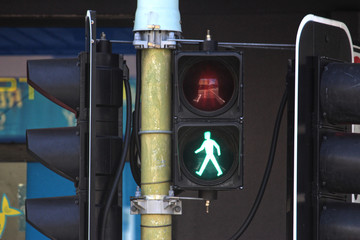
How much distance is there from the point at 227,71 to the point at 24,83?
6.19 m

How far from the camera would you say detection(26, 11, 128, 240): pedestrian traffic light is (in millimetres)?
3695

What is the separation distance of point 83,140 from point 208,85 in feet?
2.26

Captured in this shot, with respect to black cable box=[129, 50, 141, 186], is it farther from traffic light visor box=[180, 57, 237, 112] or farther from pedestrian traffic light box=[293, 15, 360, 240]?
pedestrian traffic light box=[293, 15, 360, 240]

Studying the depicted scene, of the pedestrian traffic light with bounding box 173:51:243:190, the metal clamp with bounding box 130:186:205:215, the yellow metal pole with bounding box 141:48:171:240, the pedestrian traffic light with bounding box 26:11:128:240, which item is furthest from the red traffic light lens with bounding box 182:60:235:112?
the metal clamp with bounding box 130:186:205:215

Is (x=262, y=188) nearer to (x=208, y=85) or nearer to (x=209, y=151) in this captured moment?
(x=209, y=151)

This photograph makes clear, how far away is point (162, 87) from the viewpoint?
12.7 feet

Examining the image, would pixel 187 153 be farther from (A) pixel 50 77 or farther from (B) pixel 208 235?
(B) pixel 208 235

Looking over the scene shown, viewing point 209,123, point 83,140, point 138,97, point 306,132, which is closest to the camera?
point 306,132

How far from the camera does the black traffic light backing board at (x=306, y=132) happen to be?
11.0 feet

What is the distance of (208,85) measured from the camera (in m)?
3.92

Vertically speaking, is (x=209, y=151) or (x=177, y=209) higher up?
(x=209, y=151)

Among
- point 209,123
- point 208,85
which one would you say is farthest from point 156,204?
point 208,85

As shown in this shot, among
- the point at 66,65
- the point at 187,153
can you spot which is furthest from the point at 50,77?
the point at 187,153

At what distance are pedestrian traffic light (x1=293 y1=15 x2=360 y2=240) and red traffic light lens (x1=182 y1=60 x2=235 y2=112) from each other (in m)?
0.55
